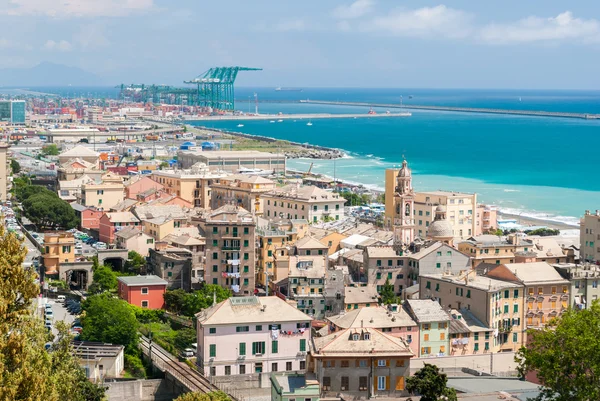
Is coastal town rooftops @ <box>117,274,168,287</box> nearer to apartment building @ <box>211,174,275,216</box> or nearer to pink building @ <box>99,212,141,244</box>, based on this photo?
pink building @ <box>99,212,141,244</box>

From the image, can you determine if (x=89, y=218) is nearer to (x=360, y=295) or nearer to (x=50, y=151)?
(x=360, y=295)

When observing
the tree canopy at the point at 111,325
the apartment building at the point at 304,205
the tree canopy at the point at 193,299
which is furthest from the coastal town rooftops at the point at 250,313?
the apartment building at the point at 304,205

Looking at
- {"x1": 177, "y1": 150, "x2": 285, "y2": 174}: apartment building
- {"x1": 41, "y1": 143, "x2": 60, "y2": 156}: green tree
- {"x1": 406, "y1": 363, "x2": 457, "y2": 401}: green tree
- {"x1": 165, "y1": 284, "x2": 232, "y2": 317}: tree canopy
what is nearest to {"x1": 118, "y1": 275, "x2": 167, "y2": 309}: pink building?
{"x1": 165, "y1": 284, "x2": 232, "y2": 317}: tree canopy

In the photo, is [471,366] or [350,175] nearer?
[471,366]

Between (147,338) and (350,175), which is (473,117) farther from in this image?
(147,338)

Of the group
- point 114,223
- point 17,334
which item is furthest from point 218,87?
point 17,334

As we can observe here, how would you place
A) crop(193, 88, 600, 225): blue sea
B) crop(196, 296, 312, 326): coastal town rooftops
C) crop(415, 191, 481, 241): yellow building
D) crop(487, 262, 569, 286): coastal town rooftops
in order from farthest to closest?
1. crop(193, 88, 600, 225): blue sea
2. crop(415, 191, 481, 241): yellow building
3. crop(487, 262, 569, 286): coastal town rooftops
4. crop(196, 296, 312, 326): coastal town rooftops

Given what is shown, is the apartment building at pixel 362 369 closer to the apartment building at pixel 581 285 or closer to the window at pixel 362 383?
the window at pixel 362 383


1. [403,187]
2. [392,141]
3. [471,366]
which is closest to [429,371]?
[471,366]
